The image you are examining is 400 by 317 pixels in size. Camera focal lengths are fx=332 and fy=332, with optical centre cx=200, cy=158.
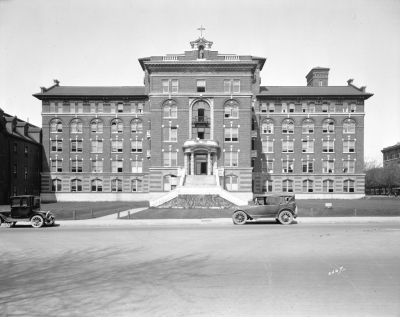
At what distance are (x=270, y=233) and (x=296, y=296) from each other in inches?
377

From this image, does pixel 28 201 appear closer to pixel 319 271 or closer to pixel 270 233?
pixel 270 233

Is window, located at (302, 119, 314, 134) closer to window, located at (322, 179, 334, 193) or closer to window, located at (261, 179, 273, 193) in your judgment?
window, located at (322, 179, 334, 193)

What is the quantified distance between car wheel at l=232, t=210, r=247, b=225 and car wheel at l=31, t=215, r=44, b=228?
12.2m

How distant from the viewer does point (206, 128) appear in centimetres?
5031

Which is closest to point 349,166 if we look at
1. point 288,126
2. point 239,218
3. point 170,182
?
point 288,126

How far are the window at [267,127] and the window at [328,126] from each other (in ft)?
29.4

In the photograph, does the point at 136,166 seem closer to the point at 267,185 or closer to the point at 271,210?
the point at 267,185

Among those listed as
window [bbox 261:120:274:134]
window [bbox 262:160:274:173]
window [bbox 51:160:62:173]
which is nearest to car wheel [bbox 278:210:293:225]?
window [bbox 262:160:274:173]

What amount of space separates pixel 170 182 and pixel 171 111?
1061 cm

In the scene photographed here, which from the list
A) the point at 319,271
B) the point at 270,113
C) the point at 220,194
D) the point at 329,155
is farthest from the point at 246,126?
the point at 319,271

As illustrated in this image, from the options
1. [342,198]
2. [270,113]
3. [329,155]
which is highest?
[270,113]

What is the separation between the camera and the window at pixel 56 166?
58.2 meters

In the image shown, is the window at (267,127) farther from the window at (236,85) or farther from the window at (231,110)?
the window at (236,85)

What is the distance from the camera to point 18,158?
51.7 m
